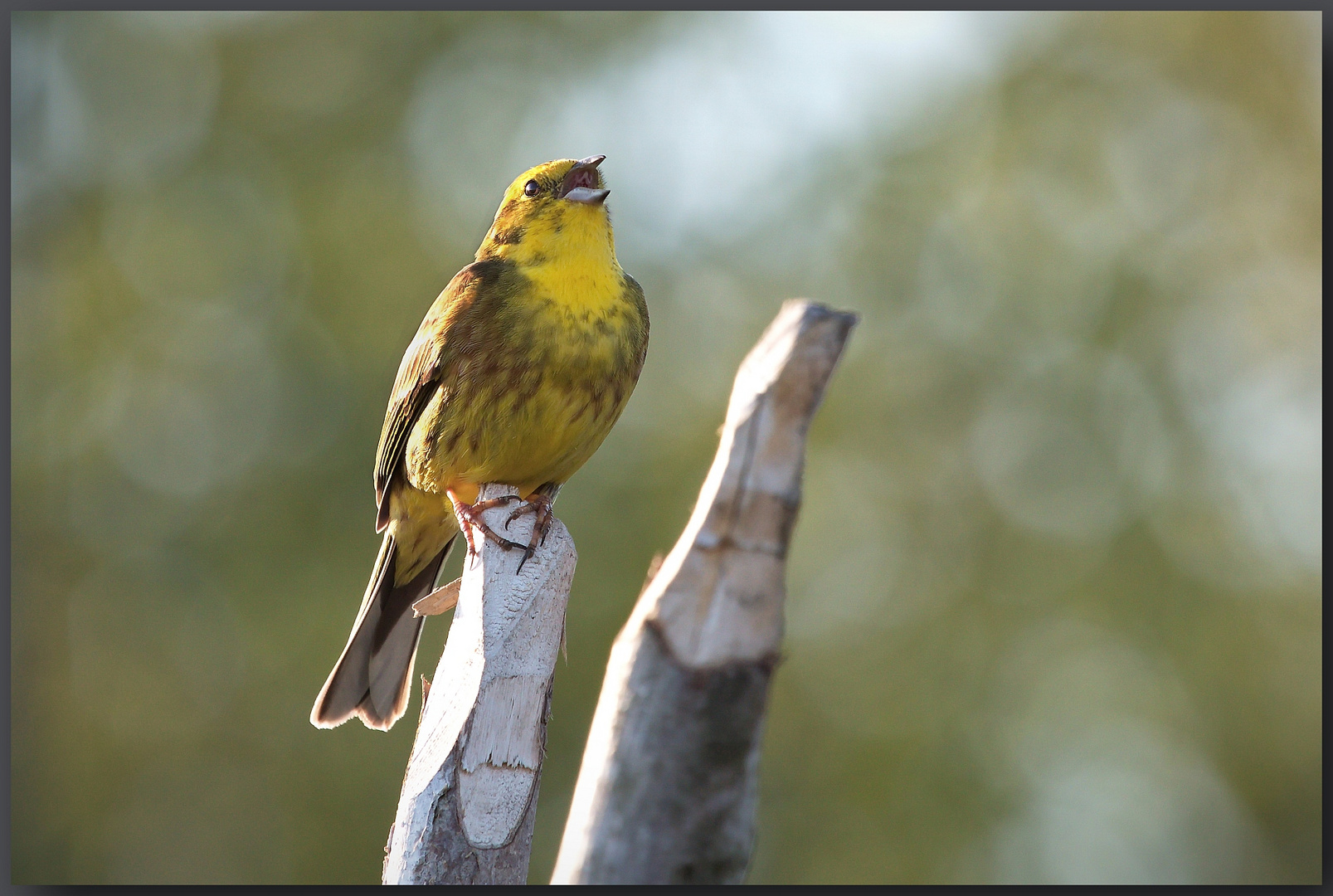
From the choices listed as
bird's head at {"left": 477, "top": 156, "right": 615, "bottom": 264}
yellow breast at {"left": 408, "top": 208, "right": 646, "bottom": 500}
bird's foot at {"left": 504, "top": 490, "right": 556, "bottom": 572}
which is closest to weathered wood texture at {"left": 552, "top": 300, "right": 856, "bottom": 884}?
bird's foot at {"left": 504, "top": 490, "right": 556, "bottom": 572}

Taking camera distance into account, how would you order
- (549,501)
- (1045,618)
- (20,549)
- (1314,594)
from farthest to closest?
(1045,618) → (1314,594) → (20,549) → (549,501)

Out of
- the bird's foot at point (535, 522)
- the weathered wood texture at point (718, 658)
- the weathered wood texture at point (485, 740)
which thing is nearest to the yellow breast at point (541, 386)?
the bird's foot at point (535, 522)

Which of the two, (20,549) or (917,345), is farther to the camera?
(917,345)

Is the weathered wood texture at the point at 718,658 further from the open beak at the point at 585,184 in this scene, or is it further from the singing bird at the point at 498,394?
the open beak at the point at 585,184

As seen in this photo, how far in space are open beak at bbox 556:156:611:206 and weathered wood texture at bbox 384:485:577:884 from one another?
1541 millimetres

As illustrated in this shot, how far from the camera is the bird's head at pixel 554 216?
12.5 ft

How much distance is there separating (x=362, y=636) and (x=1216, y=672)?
30.8ft

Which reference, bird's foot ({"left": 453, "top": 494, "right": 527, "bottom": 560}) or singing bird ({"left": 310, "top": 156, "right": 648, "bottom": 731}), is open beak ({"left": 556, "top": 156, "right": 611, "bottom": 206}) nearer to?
singing bird ({"left": 310, "top": 156, "right": 648, "bottom": 731})

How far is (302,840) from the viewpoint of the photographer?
9352mm

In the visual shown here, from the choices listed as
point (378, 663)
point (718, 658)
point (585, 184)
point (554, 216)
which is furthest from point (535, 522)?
point (585, 184)

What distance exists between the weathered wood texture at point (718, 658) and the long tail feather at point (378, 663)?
1.88 m

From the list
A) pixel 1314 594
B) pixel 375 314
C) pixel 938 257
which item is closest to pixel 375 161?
pixel 375 314

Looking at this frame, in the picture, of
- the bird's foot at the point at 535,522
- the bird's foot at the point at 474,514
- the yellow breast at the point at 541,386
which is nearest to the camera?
the bird's foot at the point at 535,522

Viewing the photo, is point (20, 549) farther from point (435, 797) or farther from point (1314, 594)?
point (1314, 594)
